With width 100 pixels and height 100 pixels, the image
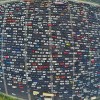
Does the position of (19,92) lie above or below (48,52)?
below

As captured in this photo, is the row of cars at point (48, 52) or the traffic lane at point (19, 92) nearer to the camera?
the row of cars at point (48, 52)

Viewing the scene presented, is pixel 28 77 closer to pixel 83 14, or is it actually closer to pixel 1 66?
pixel 1 66

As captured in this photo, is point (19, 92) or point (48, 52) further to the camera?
point (19, 92)

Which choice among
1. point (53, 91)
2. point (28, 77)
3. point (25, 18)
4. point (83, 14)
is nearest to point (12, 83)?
point (28, 77)

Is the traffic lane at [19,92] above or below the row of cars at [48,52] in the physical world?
below

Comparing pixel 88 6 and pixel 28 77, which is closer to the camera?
pixel 28 77

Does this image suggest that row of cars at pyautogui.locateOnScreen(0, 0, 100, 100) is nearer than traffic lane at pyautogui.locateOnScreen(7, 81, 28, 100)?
Yes

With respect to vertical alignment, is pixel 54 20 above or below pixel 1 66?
above

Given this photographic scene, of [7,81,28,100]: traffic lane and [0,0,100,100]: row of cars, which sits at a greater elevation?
[0,0,100,100]: row of cars
